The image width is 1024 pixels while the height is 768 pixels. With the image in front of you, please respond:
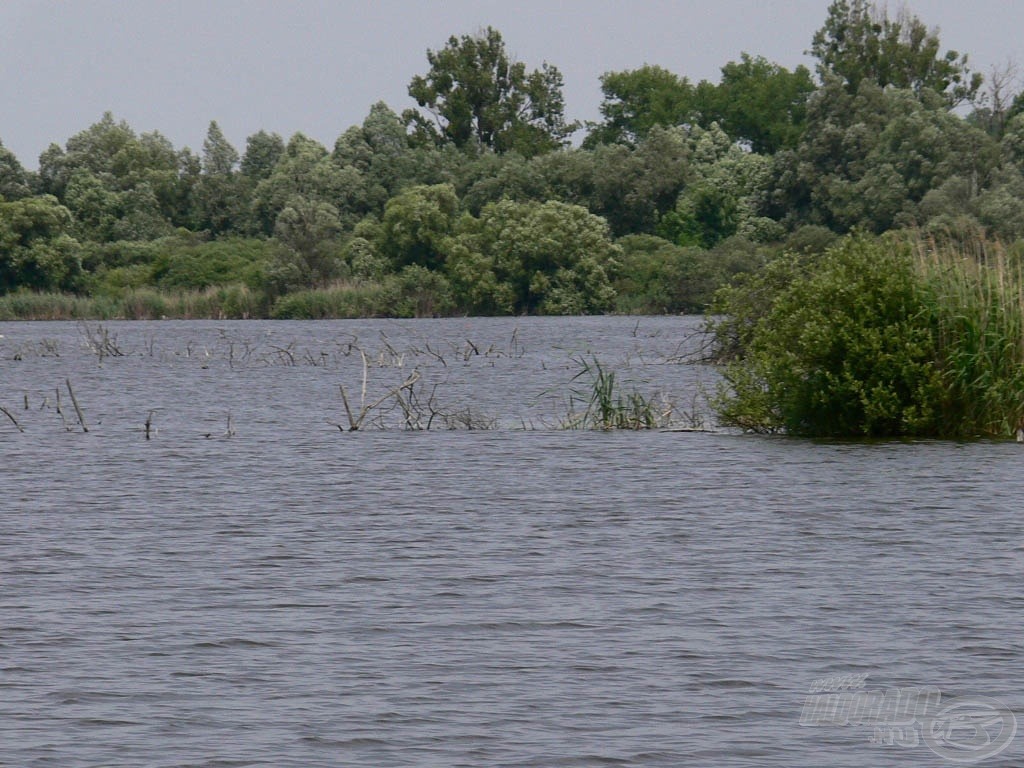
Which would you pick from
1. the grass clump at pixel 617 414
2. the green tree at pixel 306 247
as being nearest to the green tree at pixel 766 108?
the green tree at pixel 306 247

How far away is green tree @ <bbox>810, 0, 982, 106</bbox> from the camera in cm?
13662

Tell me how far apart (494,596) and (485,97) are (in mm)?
146032

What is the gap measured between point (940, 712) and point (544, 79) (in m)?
152

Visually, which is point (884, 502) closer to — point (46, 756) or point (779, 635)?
point (779, 635)

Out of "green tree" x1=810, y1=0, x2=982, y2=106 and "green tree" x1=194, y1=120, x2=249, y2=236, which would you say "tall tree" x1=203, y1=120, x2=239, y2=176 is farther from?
"green tree" x1=810, y1=0, x2=982, y2=106

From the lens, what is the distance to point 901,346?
28734 millimetres

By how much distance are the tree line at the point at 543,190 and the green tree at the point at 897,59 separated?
187mm

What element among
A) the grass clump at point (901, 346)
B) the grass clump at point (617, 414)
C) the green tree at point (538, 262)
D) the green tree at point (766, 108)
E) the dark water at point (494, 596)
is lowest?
the dark water at point (494, 596)

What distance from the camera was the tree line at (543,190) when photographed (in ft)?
391

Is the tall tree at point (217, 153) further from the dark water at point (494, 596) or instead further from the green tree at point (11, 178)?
the dark water at point (494, 596)

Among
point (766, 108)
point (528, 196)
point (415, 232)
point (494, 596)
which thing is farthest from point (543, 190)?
point (494, 596)

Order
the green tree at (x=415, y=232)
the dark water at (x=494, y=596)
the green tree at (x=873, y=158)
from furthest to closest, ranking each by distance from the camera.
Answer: the green tree at (x=415, y=232), the green tree at (x=873, y=158), the dark water at (x=494, y=596)

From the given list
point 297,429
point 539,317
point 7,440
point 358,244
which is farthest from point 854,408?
point 358,244

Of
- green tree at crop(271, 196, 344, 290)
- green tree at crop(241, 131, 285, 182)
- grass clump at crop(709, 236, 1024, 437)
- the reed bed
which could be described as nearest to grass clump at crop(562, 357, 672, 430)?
grass clump at crop(709, 236, 1024, 437)
